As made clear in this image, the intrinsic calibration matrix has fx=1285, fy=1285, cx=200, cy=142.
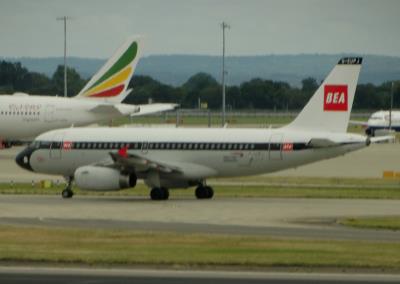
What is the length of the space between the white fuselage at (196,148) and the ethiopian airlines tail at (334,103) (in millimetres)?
582

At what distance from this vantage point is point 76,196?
178ft

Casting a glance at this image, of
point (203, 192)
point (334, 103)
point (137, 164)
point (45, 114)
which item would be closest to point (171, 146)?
point (137, 164)

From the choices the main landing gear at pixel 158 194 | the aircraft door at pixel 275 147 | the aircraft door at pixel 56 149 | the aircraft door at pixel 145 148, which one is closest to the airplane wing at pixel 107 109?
the aircraft door at pixel 56 149

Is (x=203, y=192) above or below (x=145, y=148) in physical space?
below

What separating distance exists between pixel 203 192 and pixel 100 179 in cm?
460

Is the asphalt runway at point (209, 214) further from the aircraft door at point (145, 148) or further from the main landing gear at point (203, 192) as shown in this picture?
the aircraft door at point (145, 148)

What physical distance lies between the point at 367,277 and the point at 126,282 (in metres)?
5.42

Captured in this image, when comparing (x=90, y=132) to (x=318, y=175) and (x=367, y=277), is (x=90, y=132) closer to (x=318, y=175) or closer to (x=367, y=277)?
(x=318, y=175)

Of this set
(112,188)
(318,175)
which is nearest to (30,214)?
(112,188)

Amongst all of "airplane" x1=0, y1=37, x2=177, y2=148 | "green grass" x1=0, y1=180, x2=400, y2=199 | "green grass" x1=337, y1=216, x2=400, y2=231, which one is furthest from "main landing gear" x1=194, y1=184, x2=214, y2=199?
"airplane" x1=0, y1=37, x2=177, y2=148

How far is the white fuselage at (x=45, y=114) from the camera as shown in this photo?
3314 inches

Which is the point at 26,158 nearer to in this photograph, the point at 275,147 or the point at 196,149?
the point at 196,149

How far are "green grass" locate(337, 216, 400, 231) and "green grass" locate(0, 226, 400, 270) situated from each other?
4.67 meters

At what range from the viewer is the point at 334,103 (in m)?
51.4
